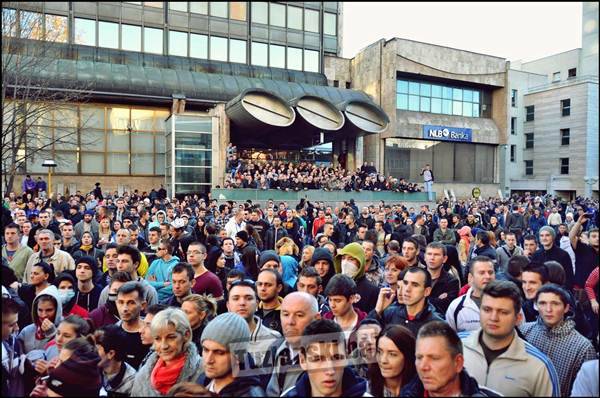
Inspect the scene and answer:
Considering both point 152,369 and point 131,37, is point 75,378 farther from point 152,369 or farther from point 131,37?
point 131,37

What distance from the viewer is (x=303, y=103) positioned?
987 inches

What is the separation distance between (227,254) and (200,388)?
4821 mm

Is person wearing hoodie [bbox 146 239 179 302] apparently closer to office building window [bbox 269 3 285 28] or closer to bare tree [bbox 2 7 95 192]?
bare tree [bbox 2 7 95 192]

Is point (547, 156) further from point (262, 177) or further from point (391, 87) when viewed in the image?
point (262, 177)

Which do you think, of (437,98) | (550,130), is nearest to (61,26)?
(437,98)

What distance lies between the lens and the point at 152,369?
315 centimetres

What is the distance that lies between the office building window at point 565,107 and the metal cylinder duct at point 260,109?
30.9m

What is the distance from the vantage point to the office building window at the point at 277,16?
32.0m

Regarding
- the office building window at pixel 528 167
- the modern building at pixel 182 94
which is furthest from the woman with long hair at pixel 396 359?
the office building window at pixel 528 167

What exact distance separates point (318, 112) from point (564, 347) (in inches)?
903

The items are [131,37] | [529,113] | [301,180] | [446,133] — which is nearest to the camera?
[301,180]

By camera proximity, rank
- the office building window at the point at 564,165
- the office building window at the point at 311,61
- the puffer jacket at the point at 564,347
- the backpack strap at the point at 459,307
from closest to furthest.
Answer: the puffer jacket at the point at 564,347 < the backpack strap at the point at 459,307 < the office building window at the point at 311,61 < the office building window at the point at 564,165

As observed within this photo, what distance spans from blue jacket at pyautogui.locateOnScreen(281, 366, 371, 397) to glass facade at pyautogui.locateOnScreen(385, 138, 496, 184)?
32079 millimetres

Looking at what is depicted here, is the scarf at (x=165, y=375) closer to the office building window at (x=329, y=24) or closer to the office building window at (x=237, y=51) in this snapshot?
the office building window at (x=237, y=51)
